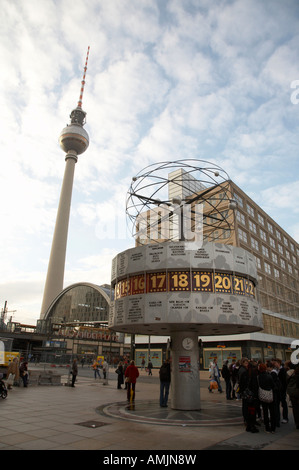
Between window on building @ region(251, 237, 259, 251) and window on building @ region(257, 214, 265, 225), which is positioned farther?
window on building @ region(257, 214, 265, 225)

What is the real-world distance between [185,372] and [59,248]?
94.0m

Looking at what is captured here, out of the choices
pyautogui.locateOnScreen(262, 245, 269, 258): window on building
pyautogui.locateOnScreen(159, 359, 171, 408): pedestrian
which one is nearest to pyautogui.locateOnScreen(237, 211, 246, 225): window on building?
pyautogui.locateOnScreen(262, 245, 269, 258): window on building

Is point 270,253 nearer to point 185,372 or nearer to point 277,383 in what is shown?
point 185,372

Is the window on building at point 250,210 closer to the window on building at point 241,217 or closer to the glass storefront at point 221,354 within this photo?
the window on building at point 241,217

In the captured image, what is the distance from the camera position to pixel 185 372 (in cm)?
1297

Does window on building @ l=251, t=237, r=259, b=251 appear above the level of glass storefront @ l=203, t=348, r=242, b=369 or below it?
above

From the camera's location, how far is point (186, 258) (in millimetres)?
12656

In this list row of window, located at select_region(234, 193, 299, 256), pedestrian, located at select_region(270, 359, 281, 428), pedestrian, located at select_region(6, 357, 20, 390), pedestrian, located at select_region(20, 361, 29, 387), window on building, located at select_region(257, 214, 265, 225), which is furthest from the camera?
window on building, located at select_region(257, 214, 265, 225)

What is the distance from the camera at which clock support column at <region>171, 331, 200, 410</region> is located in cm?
1270

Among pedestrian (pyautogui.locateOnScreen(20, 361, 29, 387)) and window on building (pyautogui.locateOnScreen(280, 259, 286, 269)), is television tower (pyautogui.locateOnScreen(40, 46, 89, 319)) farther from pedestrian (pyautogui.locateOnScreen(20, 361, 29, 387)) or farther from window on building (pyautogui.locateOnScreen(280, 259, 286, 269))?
pedestrian (pyautogui.locateOnScreen(20, 361, 29, 387))

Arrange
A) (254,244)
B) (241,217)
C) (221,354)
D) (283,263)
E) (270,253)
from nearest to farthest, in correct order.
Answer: (221,354) < (241,217) < (254,244) < (270,253) < (283,263)

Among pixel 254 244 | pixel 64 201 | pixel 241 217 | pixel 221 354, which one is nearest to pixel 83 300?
pixel 64 201

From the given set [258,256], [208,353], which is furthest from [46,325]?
[258,256]
